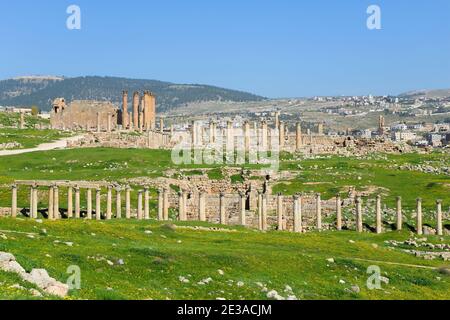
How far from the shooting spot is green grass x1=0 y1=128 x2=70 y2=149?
9531cm

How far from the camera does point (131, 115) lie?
126875 millimetres

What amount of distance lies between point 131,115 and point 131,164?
164ft

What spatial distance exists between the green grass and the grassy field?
5740 cm

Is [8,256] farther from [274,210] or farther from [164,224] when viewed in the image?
[274,210]

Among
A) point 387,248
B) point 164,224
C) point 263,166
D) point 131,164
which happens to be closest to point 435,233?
point 387,248

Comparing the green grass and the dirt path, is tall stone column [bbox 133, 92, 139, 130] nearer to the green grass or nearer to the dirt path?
the green grass

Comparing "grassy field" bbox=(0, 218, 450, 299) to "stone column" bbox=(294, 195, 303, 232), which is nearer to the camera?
"grassy field" bbox=(0, 218, 450, 299)

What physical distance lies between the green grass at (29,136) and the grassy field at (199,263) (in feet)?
188

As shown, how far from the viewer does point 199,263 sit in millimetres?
29156

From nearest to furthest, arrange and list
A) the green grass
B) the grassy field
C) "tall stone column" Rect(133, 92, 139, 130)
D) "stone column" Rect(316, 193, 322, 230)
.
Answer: the grassy field < "stone column" Rect(316, 193, 322, 230) < the green grass < "tall stone column" Rect(133, 92, 139, 130)

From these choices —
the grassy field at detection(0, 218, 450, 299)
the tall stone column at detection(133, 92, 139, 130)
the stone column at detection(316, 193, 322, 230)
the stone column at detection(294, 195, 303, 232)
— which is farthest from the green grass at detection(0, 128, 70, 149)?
the grassy field at detection(0, 218, 450, 299)

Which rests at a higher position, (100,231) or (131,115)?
(131,115)

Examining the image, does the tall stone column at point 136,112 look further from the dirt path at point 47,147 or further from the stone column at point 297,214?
the stone column at point 297,214
